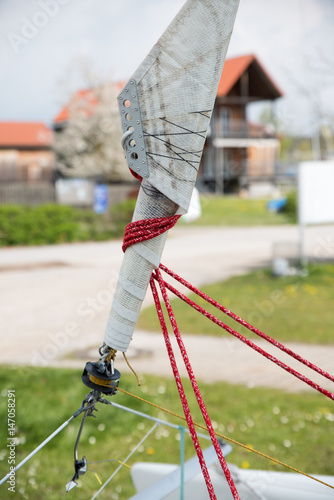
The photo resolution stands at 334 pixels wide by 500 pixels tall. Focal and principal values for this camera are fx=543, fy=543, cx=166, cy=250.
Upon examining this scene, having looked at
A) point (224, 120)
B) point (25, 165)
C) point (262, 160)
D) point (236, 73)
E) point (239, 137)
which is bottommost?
point (262, 160)

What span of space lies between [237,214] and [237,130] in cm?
1180

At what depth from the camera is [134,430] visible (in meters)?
4.40

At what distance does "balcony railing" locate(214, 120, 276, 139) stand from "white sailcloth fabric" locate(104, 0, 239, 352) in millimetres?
31455

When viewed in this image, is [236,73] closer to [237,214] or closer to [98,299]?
[237,214]

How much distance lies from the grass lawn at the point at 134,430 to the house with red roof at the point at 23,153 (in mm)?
30156

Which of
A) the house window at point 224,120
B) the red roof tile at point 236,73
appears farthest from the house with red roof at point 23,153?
the red roof tile at point 236,73

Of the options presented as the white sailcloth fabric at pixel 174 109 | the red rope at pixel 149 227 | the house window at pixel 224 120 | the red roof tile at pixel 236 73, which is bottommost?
the house window at pixel 224 120

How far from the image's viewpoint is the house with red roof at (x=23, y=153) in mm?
34500

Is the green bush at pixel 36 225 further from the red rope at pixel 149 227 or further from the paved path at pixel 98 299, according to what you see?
the red rope at pixel 149 227

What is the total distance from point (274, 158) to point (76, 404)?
32.4 metres

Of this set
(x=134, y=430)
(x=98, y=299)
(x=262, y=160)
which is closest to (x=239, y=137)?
(x=262, y=160)

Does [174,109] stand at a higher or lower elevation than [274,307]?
higher

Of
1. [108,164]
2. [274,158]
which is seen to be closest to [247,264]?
[108,164]

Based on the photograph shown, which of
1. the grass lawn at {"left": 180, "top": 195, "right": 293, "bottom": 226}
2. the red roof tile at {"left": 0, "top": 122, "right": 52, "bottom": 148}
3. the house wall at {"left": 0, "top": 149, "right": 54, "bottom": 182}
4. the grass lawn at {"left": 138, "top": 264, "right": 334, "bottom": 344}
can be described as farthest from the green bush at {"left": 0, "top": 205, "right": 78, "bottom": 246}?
the red roof tile at {"left": 0, "top": 122, "right": 52, "bottom": 148}
